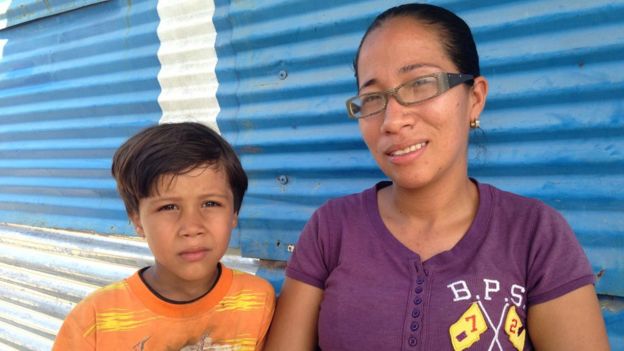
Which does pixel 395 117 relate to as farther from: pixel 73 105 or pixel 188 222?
pixel 73 105

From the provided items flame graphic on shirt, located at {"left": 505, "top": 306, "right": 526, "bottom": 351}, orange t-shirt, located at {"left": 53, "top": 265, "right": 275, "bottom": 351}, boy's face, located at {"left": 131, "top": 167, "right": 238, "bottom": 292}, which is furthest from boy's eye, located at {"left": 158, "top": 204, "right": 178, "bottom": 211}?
flame graphic on shirt, located at {"left": 505, "top": 306, "right": 526, "bottom": 351}

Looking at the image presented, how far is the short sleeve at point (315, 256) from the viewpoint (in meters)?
1.66

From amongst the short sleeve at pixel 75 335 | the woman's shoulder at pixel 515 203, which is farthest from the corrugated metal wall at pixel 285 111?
the short sleeve at pixel 75 335

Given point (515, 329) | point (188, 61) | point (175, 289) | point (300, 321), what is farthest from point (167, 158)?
point (188, 61)

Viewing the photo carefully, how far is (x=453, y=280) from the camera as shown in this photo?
144 centimetres

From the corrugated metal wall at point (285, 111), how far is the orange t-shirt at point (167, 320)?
800 millimetres

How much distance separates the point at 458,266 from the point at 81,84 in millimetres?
3027

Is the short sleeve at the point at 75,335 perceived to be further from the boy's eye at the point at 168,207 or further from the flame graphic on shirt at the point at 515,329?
the flame graphic on shirt at the point at 515,329

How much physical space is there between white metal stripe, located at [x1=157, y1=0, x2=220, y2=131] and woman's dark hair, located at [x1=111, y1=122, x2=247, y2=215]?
1.07 m

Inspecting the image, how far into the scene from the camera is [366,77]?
1.54 metres

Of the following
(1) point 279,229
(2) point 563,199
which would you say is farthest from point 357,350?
(1) point 279,229

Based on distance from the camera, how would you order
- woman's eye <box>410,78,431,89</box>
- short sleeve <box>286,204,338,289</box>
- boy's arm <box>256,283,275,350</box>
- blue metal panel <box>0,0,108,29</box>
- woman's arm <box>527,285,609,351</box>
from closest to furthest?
1. woman's arm <box>527,285,609,351</box>
2. woman's eye <box>410,78,431,89</box>
3. short sleeve <box>286,204,338,289</box>
4. boy's arm <box>256,283,275,350</box>
5. blue metal panel <box>0,0,108,29</box>

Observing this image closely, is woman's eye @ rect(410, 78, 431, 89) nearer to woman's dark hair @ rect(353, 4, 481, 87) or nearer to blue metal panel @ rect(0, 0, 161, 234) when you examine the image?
woman's dark hair @ rect(353, 4, 481, 87)

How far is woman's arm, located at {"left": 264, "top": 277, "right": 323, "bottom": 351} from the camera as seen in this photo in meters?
1.65
